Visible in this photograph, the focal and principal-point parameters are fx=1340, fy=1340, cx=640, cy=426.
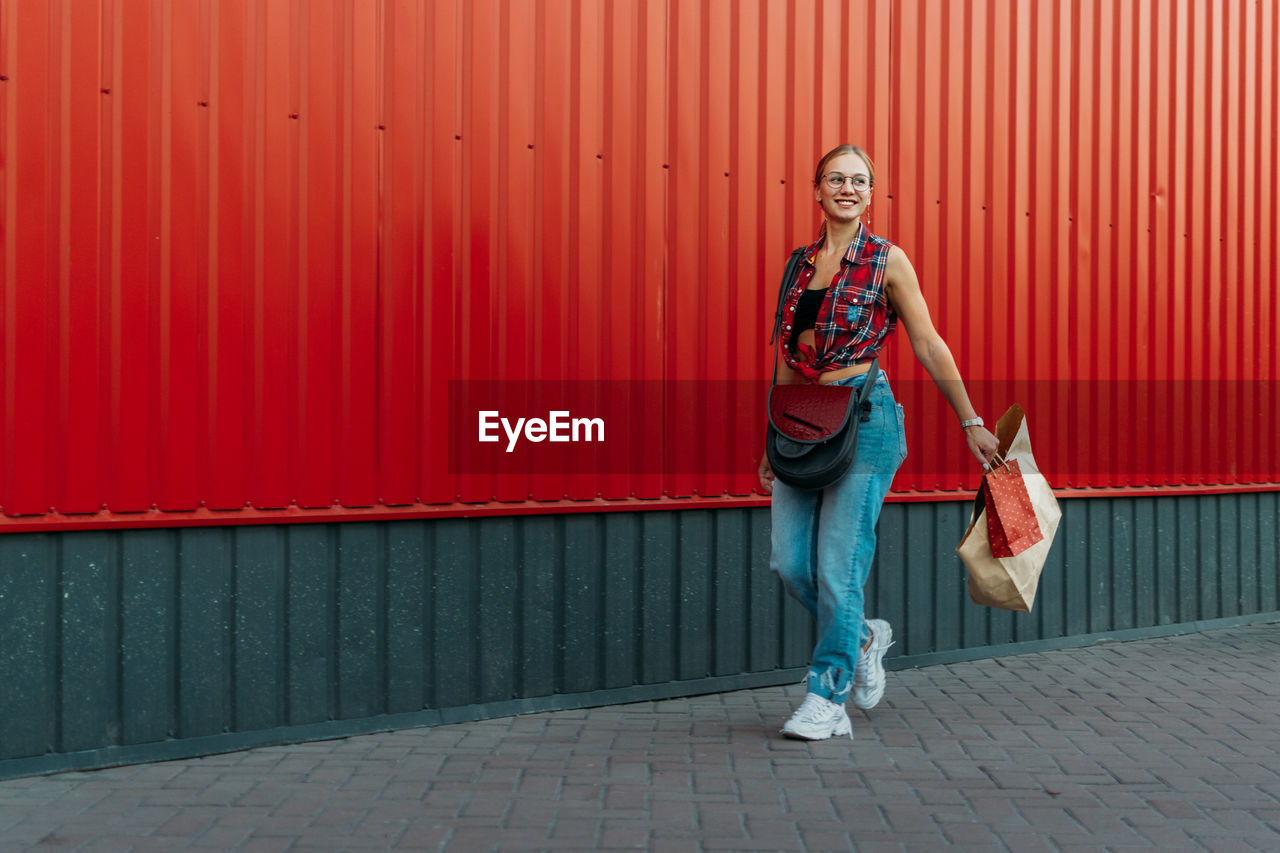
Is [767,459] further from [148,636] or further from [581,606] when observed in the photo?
[148,636]

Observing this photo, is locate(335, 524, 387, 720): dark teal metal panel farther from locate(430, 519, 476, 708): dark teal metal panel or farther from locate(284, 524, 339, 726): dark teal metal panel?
locate(430, 519, 476, 708): dark teal metal panel

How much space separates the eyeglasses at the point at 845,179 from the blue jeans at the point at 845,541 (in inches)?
24.1

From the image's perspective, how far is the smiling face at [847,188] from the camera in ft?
14.1

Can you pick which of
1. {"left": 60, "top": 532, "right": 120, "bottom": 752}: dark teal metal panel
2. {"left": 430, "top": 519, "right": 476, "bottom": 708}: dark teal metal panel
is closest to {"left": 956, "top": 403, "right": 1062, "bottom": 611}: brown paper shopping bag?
{"left": 430, "top": 519, "right": 476, "bottom": 708}: dark teal metal panel

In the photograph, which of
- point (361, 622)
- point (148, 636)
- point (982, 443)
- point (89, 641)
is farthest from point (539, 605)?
point (982, 443)

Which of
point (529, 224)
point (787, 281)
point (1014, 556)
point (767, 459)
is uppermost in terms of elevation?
point (529, 224)

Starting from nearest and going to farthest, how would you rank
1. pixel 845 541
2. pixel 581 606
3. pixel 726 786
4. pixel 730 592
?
pixel 726 786, pixel 845 541, pixel 581 606, pixel 730 592

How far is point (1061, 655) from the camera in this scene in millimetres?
6070

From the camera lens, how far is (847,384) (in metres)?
4.29

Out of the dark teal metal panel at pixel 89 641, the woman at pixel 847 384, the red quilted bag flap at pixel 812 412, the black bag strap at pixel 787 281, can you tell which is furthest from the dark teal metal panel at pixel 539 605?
the dark teal metal panel at pixel 89 641

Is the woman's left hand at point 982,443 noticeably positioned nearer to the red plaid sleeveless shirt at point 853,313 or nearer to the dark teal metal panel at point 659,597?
the red plaid sleeveless shirt at point 853,313

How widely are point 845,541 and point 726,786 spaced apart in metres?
0.94

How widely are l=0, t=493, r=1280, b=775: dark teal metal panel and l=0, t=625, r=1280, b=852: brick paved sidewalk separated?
0.38 feet

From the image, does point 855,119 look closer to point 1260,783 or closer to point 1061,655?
point 1061,655
